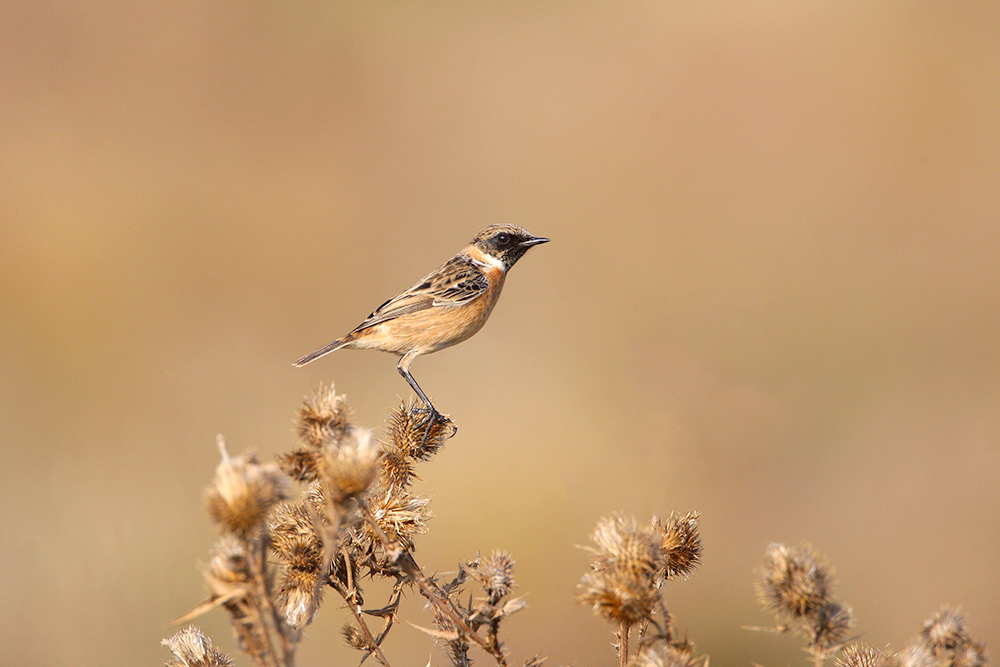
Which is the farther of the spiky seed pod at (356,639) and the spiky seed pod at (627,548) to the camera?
the spiky seed pod at (356,639)

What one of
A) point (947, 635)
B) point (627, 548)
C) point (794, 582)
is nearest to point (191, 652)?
point (627, 548)

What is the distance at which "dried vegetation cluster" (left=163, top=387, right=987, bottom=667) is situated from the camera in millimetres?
2488

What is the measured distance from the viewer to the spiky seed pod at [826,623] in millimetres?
2877

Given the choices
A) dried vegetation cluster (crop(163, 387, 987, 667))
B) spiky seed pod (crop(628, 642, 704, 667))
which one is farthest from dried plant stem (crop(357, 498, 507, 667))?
spiky seed pod (crop(628, 642, 704, 667))

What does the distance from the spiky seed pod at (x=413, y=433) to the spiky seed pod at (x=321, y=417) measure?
834 millimetres

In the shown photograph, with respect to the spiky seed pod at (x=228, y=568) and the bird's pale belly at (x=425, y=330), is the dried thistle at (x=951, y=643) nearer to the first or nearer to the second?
the spiky seed pod at (x=228, y=568)

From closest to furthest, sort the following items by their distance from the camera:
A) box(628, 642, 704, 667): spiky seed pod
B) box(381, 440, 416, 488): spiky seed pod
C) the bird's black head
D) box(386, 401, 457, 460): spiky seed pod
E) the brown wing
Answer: box(628, 642, 704, 667): spiky seed pod → box(381, 440, 416, 488): spiky seed pod → box(386, 401, 457, 460): spiky seed pod → the brown wing → the bird's black head

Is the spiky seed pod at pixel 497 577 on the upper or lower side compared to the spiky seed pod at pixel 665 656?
upper

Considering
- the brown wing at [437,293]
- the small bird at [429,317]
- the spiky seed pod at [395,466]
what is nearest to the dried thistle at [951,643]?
the spiky seed pod at [395,466]

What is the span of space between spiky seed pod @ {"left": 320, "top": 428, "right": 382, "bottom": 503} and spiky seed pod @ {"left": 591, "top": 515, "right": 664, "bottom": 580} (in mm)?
818

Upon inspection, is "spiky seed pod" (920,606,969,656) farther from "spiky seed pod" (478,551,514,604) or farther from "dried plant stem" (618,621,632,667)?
"spiky seed pod" (478,551,514,604)

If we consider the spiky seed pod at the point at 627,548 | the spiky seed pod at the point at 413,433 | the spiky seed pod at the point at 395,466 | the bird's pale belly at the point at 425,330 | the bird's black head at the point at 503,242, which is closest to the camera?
the spiky seed pod at the point at 627,548

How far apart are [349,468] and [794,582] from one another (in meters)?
1.53

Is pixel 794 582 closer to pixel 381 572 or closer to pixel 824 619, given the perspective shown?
pixel 824 619
